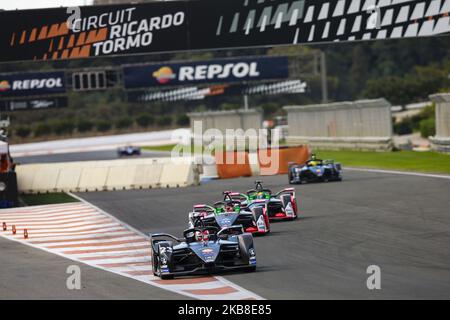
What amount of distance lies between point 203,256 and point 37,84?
1406 inches

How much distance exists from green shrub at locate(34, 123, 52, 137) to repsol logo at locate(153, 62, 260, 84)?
148 feet

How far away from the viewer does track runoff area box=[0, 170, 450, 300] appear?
44.3 feet

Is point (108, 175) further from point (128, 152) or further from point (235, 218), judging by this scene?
point (128, 152)

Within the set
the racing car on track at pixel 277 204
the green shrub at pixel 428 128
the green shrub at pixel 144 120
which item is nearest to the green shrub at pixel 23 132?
the green shrub at pixel 144 120

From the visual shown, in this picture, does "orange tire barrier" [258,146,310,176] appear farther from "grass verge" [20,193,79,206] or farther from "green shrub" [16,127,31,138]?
"green shrub" [16,127,31,138]

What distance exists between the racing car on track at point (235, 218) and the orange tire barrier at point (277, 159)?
18811 millimetres

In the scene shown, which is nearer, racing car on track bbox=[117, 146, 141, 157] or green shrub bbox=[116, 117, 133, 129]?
racing car on track bbox=[117, 146, 141, 157]

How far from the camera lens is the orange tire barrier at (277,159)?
39219mm

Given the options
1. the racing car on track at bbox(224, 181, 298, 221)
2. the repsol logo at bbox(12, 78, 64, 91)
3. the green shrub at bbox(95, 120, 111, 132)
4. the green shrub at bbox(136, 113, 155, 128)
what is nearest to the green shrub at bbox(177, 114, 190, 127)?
the green shrub at bbox(136, 113, 155, 128)

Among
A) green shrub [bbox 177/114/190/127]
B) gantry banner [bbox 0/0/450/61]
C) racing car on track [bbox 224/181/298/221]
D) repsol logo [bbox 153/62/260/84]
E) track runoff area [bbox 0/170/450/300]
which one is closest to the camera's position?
track runoff area [bbox 0/170/450/300]

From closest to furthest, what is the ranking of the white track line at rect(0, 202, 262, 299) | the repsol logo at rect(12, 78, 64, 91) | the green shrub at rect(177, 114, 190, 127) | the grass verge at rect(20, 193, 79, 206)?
the white track line at rect(0, 202, 262, 299), the grass verge at rect(20, 193, 79, 206), the repsol logo at rect(12, 78, 64, 91), the green shrub at rect(177, 114, 190, 127)

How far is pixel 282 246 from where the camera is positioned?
712 inches

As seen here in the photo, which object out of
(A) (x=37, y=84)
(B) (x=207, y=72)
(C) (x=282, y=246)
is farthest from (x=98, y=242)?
(A) (x=37, y=84)
